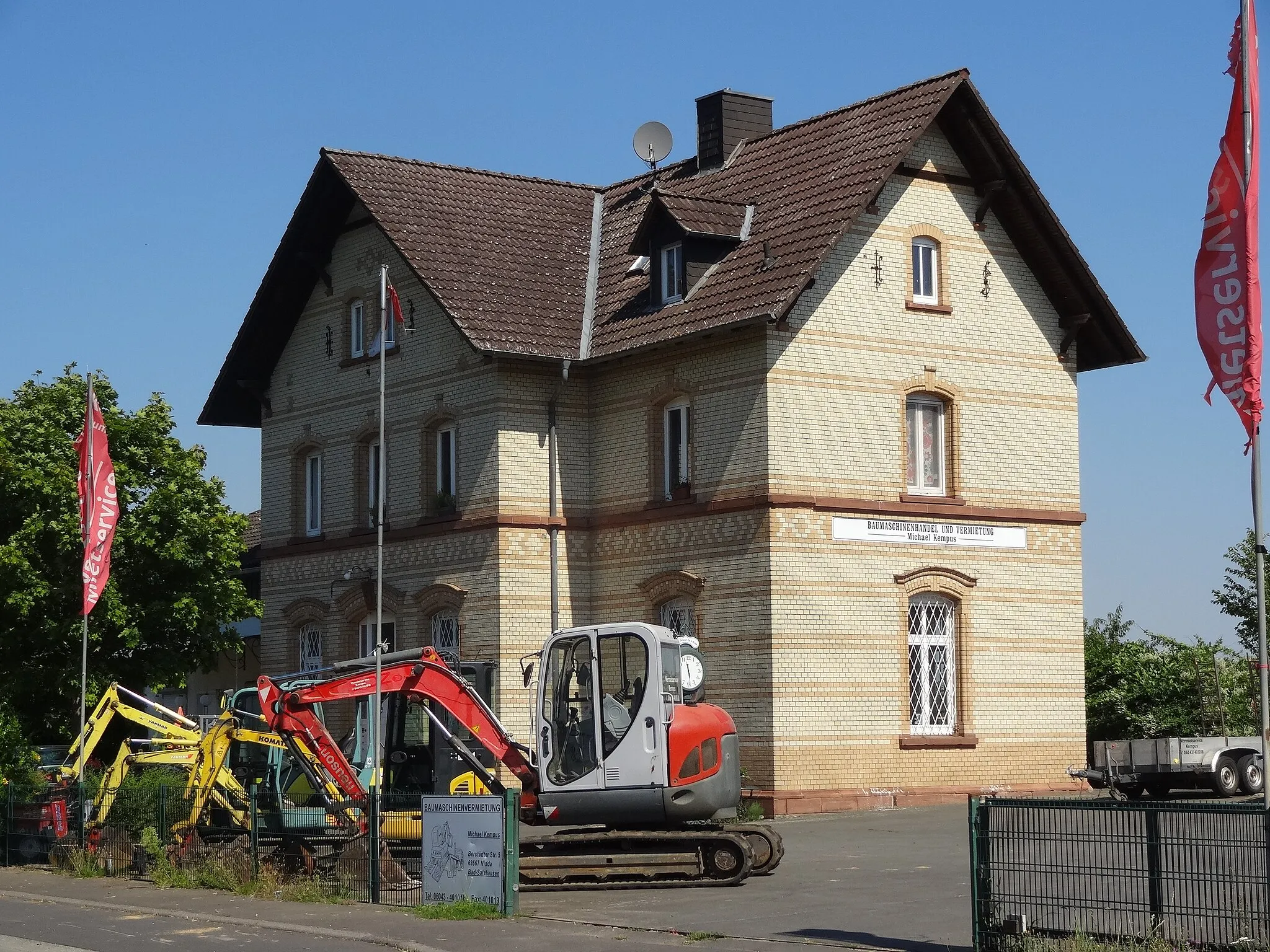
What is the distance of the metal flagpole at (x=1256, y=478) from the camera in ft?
41.3

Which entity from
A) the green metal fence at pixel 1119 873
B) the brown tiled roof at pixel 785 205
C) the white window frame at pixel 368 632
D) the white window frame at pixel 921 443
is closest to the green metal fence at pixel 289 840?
the green metal fence at pixel 1119 873

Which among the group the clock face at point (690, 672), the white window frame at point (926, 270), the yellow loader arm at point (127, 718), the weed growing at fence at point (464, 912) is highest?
the white window frame at point (926, 270)

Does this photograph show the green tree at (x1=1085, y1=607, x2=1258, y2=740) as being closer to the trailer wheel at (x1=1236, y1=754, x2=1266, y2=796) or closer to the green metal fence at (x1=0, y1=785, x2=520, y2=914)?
the trailer wheel at (x1=1236, y1=754, x2=1266, y2=796)

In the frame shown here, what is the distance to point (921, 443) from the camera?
29.8 meters

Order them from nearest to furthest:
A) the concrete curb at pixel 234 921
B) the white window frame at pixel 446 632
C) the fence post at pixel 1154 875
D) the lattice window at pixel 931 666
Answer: the fence post at pixel 1154 875, the concrete curb at pixel 234 921, the lattice window at pixel 931 666, the white window frame at pixel 446 632

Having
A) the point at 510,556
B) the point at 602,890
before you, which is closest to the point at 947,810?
the point at 510,556

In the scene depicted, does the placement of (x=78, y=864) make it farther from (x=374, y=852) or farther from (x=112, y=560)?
(x=112, y=560)

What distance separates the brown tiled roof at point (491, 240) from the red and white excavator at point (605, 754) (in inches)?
402

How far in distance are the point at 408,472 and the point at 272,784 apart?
1043 cm

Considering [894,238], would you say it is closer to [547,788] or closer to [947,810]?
[947,810]

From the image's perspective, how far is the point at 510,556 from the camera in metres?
30.5

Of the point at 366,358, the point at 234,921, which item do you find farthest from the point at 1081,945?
the point at 366,358

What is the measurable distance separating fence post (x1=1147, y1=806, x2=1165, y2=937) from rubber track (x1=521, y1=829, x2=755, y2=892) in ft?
22.4

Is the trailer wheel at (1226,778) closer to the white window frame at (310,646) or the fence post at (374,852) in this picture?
the white window frame at (310,646)
